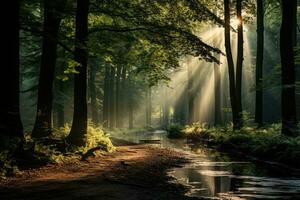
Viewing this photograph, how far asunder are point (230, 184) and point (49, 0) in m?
11.6

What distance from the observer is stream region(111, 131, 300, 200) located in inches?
397

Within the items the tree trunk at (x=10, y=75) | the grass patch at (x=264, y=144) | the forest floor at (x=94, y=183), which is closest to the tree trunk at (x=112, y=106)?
the grass patch at (x=264, y=144)

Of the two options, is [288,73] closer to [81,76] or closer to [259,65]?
[81,76]

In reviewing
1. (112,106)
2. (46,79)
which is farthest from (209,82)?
(46,79)

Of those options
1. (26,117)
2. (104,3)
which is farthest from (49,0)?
(26,117)

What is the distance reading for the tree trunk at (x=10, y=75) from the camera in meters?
14.3

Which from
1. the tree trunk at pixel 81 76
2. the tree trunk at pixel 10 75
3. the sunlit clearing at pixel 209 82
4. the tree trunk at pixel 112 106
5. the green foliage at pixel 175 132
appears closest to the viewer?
the tree trunk at pixel 10 75

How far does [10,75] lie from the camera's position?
572 inches

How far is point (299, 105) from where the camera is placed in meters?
45.7

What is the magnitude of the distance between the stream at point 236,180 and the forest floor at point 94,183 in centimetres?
59

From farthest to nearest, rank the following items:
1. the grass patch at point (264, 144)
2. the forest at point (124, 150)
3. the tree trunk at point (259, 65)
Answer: the tree trunk at point (259, 65)
the grass patch at point (264, 144)
the forest at point (124, 150)

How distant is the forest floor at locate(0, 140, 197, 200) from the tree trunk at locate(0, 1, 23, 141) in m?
1.82

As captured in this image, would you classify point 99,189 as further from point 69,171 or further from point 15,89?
point 15,89

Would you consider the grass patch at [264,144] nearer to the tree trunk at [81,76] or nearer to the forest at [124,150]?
the forest at [124,150]
